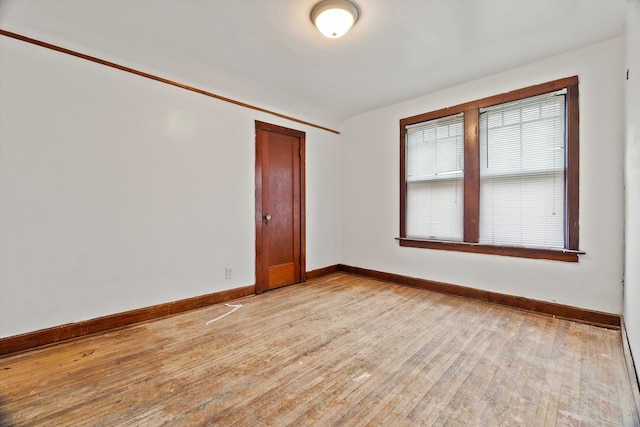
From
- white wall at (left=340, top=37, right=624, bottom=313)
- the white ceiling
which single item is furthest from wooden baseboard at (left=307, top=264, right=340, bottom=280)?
the white ceiling

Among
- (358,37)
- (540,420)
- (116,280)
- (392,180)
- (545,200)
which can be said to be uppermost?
(358,37)

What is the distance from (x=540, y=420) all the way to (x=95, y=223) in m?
3.52

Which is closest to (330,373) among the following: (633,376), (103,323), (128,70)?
(633,376)

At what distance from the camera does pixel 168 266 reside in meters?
2.93

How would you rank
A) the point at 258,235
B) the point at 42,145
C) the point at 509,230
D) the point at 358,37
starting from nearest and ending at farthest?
the point at 42,145
the point at 358,37
the point at 509,230
the point at 258,235

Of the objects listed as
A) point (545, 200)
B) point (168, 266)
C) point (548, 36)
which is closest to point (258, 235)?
point (168, 266)

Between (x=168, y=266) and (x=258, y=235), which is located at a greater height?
(x=258, y=235)

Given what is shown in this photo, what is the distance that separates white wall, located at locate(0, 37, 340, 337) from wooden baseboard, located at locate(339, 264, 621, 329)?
7.36 feet

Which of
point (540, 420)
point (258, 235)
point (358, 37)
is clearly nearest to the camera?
point (540, 420)

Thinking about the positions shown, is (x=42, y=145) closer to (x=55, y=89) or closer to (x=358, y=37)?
(x=55, y=89)

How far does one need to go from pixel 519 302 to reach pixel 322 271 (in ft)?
8.80

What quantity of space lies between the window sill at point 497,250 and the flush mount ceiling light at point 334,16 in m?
2.75

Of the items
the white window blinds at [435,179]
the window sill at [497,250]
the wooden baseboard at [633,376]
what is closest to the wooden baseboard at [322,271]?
the window sill at [497,250]

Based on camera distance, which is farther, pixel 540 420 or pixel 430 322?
pixel 430 322
